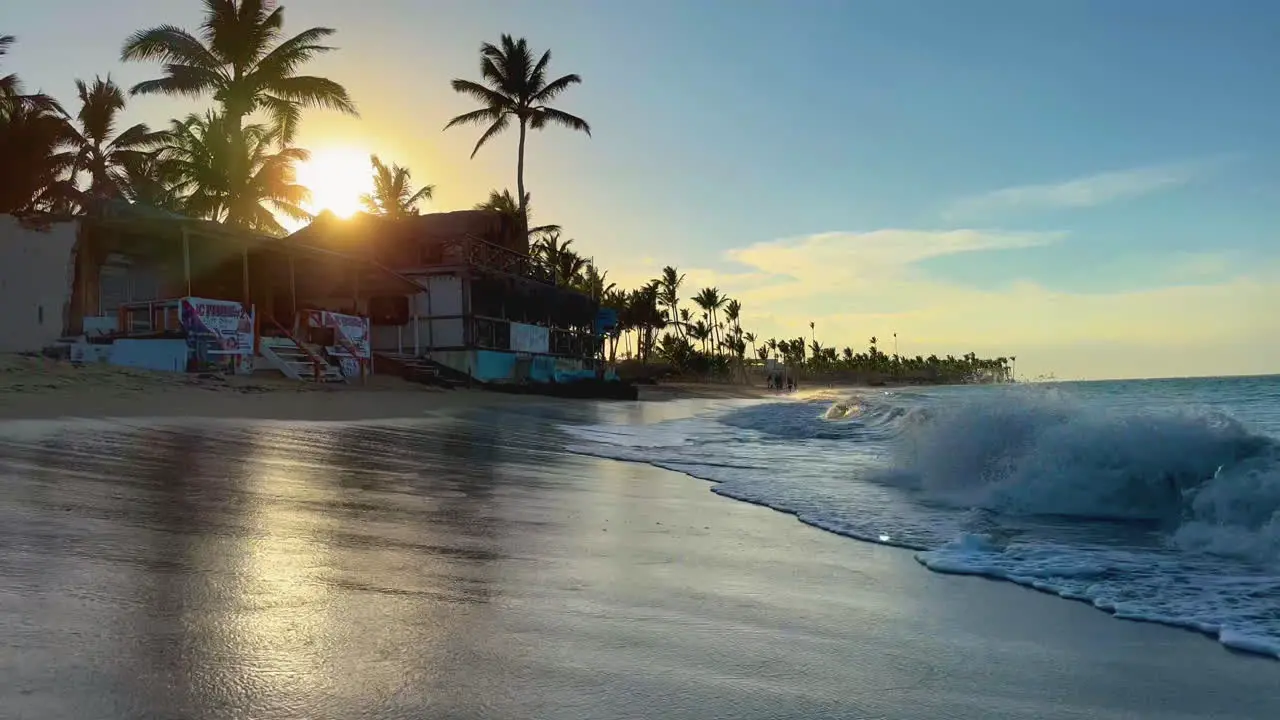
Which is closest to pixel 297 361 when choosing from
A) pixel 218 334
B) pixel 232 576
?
pixel 218 334

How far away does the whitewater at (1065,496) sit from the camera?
420 cm

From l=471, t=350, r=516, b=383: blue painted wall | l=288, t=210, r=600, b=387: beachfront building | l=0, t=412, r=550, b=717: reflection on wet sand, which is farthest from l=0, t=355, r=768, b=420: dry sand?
l=471, t=350, r=516, b=383: blue painted wall

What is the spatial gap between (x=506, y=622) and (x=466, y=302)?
2486 cm

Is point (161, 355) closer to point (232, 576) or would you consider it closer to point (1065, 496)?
point (232, 576)

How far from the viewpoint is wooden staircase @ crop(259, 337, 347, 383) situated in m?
19.2

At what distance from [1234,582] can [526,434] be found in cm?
924

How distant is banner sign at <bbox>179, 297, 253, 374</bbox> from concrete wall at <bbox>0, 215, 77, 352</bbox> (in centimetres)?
400

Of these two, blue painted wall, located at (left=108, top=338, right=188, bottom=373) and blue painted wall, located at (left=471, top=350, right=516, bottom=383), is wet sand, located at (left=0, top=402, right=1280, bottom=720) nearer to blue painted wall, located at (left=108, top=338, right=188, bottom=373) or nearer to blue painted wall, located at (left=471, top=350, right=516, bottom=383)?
blue painted wall, located at (left=108, top=338, right=188, bottom=373)

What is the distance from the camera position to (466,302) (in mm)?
27203

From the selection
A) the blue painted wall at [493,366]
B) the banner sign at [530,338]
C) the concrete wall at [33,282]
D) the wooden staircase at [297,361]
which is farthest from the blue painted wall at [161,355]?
the banner sign at [530,338]

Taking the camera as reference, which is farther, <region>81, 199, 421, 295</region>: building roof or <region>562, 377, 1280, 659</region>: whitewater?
<region>81, 199, 421, 295</region>: building roof

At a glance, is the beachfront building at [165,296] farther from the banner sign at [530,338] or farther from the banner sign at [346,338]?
the banner sign at [530,338]

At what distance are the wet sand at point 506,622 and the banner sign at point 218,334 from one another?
1283 cm

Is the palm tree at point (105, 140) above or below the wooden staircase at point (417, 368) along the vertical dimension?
above
